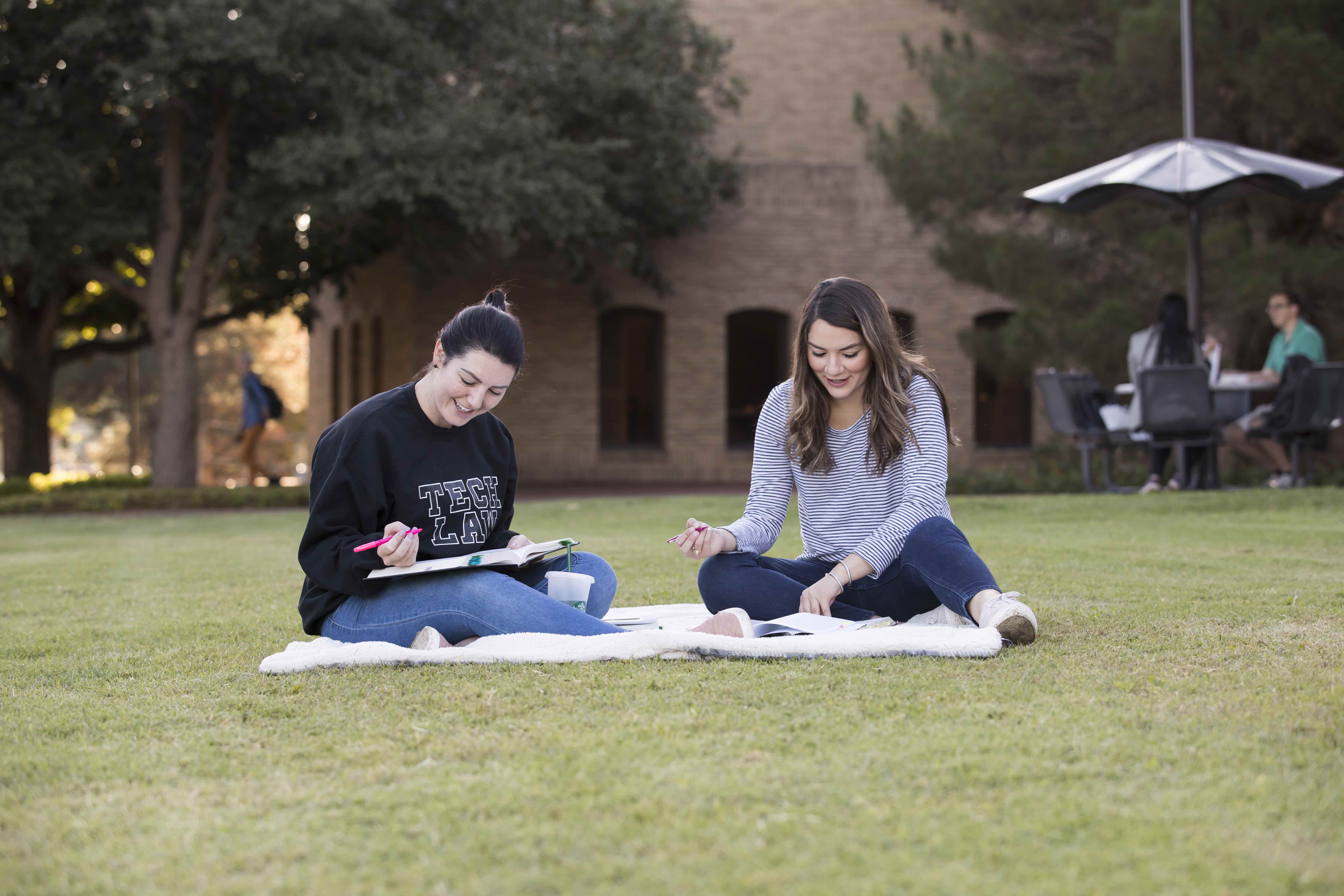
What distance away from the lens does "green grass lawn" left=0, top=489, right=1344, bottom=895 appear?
6.50 ft

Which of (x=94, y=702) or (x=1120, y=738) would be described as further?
(x=94, y=702)

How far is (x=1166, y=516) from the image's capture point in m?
8.91

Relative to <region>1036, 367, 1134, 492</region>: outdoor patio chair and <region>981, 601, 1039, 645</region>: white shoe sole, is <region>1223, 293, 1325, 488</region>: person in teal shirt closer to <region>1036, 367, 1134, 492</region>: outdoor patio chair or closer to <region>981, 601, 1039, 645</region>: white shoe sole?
<region>1036, 367, 1134, 492</region>: outdoor patio chair

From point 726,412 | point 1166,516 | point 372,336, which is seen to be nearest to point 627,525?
point 1166,516

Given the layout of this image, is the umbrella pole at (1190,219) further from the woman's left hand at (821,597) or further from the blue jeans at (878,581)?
the woman's left hand at (821,597)

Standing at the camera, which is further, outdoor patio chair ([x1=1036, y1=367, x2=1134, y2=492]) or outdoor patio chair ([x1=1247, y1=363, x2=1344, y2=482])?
outdoor patio chair ([x1=1036, y1=367, x2=1134, y2=492])

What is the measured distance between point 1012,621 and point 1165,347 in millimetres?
7767

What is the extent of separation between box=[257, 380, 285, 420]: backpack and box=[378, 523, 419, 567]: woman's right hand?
15.1 m

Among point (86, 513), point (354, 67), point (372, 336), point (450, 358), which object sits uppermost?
point (354, 67)

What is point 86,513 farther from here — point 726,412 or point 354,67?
point 726,412

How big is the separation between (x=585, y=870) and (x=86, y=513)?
537 inches

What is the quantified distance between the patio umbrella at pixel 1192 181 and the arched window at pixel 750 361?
9.60 m

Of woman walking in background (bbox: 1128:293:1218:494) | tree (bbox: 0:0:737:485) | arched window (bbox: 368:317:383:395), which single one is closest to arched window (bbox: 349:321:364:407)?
arched window (bbox: 368:317:383:395)

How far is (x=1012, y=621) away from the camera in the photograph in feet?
12.4
